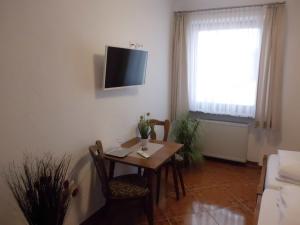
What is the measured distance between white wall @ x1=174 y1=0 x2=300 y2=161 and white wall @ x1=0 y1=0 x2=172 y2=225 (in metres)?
1.36

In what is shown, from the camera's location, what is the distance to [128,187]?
2207mm

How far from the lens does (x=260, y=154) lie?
3660 mm

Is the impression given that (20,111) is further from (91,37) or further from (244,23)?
(244,23)

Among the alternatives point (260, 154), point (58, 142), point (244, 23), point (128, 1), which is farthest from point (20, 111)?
point (260, 154)

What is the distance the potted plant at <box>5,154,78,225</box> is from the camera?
151 centimetres

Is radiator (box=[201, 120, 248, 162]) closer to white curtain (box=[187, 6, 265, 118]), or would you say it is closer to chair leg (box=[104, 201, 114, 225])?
white curtain (box=[187, 6, 265, 118])

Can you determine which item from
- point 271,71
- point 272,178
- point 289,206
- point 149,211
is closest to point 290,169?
point 272,178

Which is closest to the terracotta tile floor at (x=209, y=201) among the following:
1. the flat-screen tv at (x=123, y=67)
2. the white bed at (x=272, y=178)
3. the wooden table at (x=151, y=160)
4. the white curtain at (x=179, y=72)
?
the wooden table at (x=151, y=160)

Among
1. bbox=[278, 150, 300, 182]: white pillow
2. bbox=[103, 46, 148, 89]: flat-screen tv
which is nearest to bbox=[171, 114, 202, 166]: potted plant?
bbox=[103, 46, 148, 89]: flat-screen tv

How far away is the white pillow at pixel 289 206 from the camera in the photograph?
1364 millimetres

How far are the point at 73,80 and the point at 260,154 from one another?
9.80 feet

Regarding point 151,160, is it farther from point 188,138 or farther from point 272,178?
point 188,138

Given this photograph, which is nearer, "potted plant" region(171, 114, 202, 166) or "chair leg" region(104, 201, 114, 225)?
"chair leg" region(104, 201, 114, 225)

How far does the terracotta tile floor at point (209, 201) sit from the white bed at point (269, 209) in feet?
2.27
